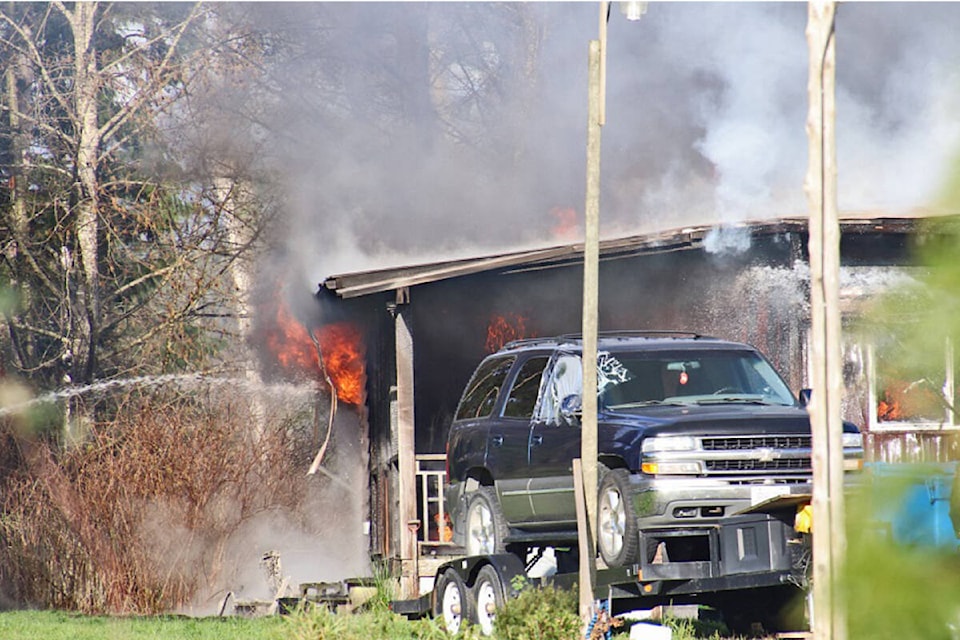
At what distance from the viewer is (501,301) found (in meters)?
17.3

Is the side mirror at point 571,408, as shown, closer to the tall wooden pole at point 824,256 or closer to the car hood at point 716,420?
the car hood at point 716,420

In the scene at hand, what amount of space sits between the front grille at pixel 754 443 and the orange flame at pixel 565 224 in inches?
543

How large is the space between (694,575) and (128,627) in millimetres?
5789

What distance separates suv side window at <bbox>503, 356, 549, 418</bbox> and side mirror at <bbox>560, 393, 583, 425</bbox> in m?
0.57

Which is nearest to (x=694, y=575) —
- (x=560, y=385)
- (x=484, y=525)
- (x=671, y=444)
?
(x=671, y=444)

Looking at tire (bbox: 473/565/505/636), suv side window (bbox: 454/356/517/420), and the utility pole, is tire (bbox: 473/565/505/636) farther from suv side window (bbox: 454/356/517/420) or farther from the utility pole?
suv side window (bbox: 454/356/517/420)

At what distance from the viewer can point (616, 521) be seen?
33.0 feet

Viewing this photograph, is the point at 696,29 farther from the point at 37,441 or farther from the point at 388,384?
the point at 37,441

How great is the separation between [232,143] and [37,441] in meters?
8.48

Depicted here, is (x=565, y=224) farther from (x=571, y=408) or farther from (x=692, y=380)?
(x=571, y=408)

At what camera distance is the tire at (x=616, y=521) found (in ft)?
32.1

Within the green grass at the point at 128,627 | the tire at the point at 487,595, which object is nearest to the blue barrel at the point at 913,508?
the tire at the point at 487,595

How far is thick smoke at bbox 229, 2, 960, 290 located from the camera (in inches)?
916

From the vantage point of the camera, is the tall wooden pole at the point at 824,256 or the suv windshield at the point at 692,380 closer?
the tall wooden pole at the point at 824,256
